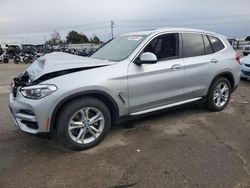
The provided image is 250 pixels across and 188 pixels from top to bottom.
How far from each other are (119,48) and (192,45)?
4.64 feet

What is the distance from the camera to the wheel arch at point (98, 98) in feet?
12.2

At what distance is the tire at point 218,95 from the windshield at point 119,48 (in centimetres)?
192

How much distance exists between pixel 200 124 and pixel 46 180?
9.93ft

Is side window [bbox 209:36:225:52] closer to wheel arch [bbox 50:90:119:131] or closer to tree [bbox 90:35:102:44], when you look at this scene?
wheel arch [bbox 50:90:119:131]

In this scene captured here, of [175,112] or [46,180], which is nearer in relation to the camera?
[46,180]

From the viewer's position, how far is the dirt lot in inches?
128

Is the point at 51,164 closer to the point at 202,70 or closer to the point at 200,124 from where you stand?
the point at 200,124

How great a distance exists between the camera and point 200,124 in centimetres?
514

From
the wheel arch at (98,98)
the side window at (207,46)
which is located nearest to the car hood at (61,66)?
the wheel arch at (98,98)

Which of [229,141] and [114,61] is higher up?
[114,61]

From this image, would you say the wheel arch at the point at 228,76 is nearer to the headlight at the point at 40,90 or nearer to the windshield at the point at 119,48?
the windshield at the point at 119,48

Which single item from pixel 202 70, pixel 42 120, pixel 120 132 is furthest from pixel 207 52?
pixel 42 120

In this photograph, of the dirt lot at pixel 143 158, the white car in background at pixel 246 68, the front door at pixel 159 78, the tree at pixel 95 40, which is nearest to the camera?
the dirt lot at pixel 143 158

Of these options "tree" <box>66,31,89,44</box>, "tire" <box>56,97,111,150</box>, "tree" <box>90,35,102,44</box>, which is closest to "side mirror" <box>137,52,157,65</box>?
"tire" <box>56,97,111,150</box>
